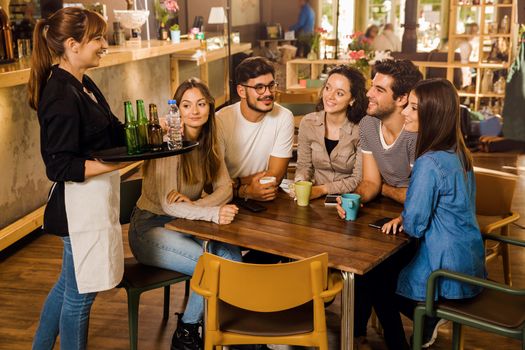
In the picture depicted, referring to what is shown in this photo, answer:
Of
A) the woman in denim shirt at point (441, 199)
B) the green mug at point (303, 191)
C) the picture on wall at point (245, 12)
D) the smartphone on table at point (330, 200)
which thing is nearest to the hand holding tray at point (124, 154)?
the green mug at point (303, 191)

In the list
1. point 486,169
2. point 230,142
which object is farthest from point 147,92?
point 230,142

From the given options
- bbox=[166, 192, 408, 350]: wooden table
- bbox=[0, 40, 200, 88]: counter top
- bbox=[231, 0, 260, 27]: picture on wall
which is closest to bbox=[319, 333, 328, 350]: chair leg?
bbox=[166, 192, 408, 350]: wooden table

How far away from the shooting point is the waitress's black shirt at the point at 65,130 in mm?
2131

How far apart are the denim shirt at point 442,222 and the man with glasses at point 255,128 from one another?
900mm

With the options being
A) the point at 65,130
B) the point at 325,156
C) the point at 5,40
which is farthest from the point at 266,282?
the point at 5,40

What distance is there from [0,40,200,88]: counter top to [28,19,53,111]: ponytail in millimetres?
1163

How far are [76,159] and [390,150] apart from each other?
4.19 ft

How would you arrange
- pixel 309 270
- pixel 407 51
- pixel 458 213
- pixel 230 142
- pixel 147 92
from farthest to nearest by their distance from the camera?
1. pixel 407 51
2. pixel 147 92
3. pixel 230 142
4. pixel 458 213
5. pixel 309 270

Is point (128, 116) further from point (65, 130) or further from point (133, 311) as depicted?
point (133, 311)

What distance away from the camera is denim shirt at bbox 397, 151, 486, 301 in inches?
86.0

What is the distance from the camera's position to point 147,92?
261 inches

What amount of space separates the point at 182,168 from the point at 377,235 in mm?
812

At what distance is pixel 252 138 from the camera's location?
305 cm

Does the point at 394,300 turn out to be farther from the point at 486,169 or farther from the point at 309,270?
the point at 486,169
